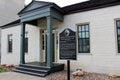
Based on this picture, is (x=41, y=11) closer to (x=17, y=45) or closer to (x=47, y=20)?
(x=47, y=20)

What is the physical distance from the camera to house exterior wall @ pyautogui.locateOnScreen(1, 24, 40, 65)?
12.8 meters

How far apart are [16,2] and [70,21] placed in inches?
527

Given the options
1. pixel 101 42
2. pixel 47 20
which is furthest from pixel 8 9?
pixel 101 42

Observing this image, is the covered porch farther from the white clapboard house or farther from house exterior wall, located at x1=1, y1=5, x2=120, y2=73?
house exterior wall, located at x1=1, y1=5, x2=120, y2=73

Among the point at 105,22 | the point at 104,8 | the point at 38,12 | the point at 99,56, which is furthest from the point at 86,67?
the point at 38,12

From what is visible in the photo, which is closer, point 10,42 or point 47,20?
point 47,20

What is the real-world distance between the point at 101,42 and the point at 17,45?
8226 millimetres

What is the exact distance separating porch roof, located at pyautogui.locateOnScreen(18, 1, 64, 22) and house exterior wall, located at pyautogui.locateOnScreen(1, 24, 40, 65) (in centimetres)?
189

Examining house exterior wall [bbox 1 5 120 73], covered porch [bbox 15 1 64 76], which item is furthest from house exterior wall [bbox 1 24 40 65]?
house exterior wall [bbox 1 5 120 73]

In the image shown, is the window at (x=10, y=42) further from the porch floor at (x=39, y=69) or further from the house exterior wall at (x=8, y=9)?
the porch floor at (x=39, y=69)

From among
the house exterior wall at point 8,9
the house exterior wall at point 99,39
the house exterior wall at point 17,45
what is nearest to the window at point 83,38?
the house exterior wall at point 99,39

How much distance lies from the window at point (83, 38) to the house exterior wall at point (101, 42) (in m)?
0.29

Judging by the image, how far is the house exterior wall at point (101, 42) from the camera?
8719mm

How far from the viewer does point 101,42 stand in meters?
9.16
